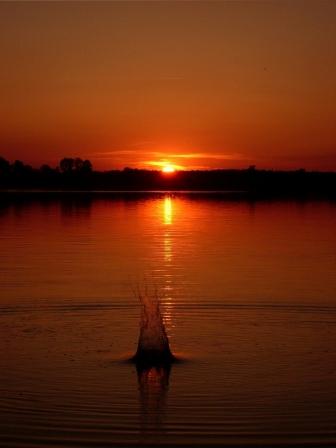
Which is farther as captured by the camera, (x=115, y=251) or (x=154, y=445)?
(x=115, y=251)

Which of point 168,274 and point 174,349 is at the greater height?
point 174,349

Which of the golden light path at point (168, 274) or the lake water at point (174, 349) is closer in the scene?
the lake water at point (174, 349)

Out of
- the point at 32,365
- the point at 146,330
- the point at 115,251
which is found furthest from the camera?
the point at 115,251

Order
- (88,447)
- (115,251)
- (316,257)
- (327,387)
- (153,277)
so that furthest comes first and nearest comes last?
(115,251) → (316,257) → (153,277) → (327,387) → (88,447)

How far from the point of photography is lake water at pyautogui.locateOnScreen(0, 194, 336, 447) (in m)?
10.8

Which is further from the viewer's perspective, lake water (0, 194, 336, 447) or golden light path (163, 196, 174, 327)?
golden light path (163, 196, 174, 327)

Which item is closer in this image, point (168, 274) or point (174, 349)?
point (174, 349)

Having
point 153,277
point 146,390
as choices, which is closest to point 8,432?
point 146,390

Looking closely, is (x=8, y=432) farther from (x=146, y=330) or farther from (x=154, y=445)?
(x=146, y=330)

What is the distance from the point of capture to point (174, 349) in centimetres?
1539

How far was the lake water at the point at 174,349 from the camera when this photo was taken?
1084 cm

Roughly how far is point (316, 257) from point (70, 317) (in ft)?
47.3

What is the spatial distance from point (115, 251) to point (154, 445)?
23.6m

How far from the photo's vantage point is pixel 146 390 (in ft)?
41.5
